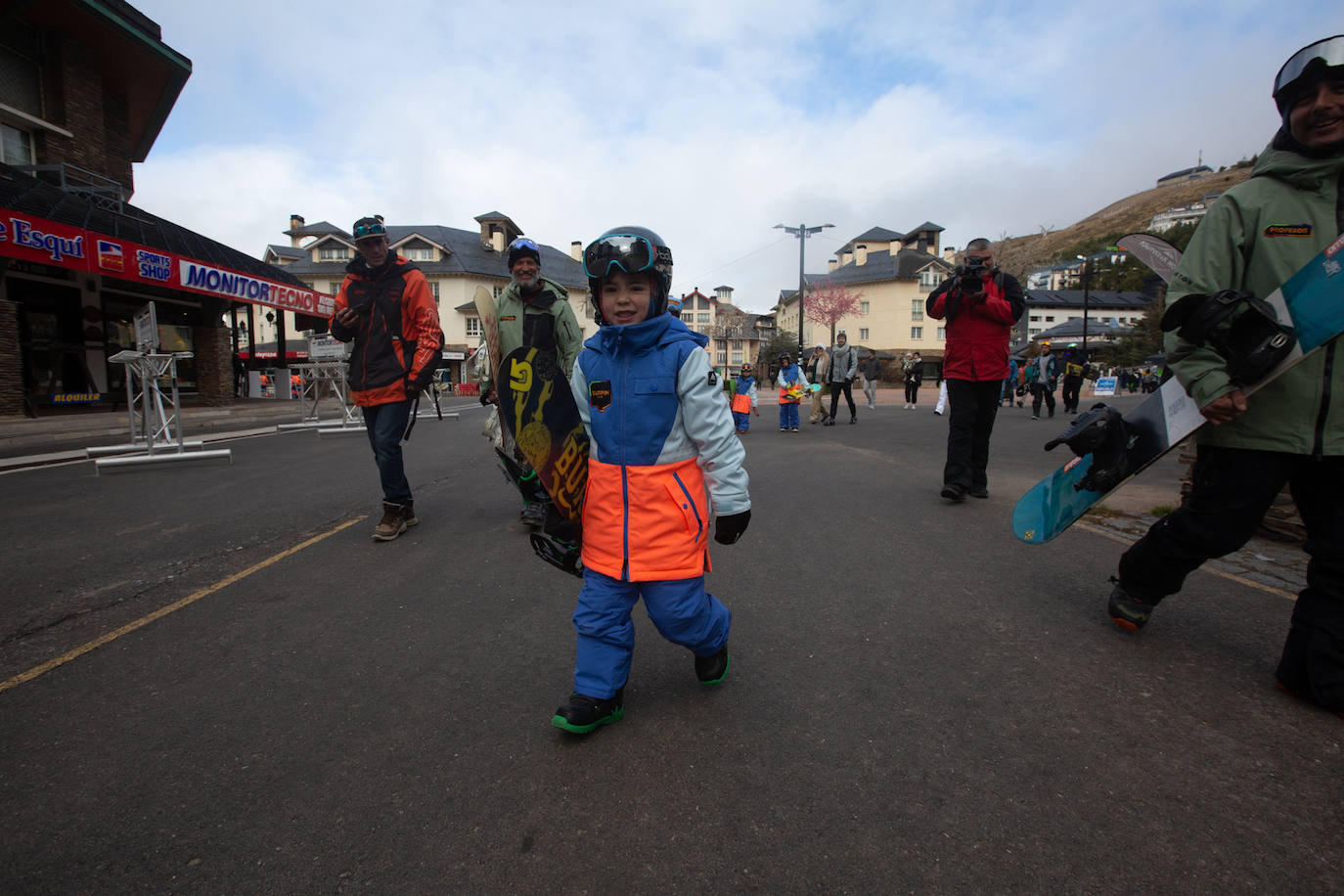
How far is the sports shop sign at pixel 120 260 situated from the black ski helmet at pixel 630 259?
15.0 m

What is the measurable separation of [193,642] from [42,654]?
0.56 meters

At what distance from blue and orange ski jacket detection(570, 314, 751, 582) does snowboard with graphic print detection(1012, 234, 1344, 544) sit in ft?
6.04

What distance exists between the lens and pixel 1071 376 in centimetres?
1833

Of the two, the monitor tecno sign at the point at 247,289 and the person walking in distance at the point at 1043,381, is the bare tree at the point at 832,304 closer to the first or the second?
the person walking in distance at the point at 1043,381

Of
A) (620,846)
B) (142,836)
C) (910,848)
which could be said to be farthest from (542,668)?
(910,848)

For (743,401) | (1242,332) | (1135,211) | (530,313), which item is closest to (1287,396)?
(1242,332)

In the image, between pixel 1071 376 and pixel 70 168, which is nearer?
pixel 70 168

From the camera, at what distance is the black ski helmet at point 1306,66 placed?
2.19 meters

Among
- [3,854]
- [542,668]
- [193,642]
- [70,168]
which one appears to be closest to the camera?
[3,854]

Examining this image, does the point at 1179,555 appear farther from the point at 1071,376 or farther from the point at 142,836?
the point at 1071,376

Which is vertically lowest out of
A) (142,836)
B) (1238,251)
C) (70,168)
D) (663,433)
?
(142,836)

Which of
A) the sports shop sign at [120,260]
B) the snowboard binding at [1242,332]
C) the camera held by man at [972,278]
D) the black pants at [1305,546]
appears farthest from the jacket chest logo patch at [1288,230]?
the sports shop sign at [120,260]

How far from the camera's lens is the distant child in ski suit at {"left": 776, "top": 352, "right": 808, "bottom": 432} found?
1305 cm

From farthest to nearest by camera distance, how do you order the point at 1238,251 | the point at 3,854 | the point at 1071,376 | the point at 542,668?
the point at 1071,376
the point at 542,668
the point at 1238,251
the point at 3,854
